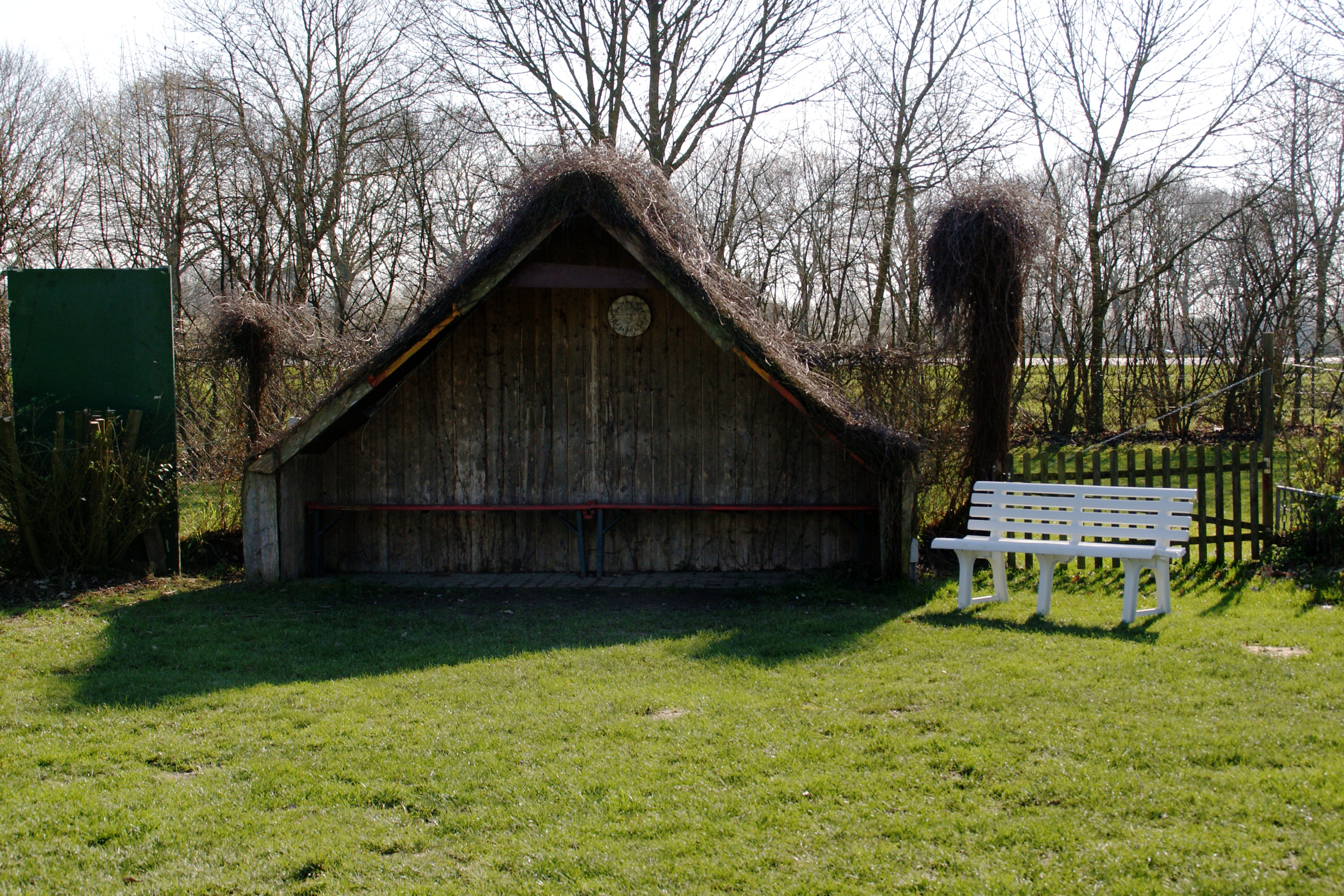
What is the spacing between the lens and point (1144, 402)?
18234 mm

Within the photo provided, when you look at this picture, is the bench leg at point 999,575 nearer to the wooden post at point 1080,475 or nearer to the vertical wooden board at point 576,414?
the wooden post at point 1080,475

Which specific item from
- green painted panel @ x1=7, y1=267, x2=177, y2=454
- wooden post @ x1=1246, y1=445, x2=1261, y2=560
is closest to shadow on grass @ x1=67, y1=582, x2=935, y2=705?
green painted panel @ x1=7, y1=267, x2=177, y2=454

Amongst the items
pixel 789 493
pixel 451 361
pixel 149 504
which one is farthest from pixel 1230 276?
pixel 149 504

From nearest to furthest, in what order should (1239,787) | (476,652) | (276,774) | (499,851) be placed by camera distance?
(499,851), (1239,787), (276,774), (476,652)

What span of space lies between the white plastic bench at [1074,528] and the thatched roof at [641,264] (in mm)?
932

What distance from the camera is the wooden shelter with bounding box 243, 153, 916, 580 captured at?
30.9ft

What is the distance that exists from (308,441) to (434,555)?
6.25 feet

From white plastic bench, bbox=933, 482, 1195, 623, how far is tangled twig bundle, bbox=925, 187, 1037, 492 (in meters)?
1.31

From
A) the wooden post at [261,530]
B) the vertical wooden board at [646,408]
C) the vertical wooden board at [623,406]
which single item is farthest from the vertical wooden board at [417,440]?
the vertical wooden board at [646,408]

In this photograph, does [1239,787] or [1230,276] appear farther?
[1230,276]

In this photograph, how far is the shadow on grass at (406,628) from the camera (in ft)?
19.8

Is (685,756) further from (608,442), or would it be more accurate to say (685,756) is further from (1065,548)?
(608,442)

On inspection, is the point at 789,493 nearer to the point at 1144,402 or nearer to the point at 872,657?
the point at 872,657

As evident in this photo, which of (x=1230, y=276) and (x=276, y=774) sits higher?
(x=1230, y=276)
